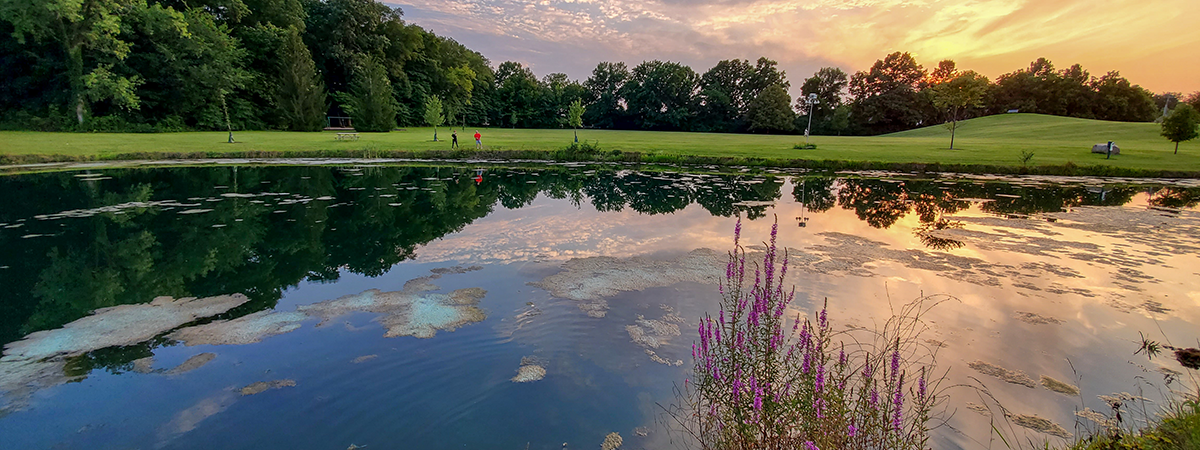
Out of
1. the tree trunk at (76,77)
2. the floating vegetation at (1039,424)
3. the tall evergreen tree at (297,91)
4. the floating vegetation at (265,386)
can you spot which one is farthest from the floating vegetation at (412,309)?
the tall evergreen tree at (297,91)

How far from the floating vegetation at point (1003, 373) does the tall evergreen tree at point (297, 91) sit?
5321 cm

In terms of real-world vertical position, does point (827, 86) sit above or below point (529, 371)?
above

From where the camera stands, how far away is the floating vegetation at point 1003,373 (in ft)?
15.4

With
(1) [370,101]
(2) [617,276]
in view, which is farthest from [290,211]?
(1) [370,101]

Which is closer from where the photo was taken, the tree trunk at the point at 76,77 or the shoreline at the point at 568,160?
the shoreline at the point at 568,160

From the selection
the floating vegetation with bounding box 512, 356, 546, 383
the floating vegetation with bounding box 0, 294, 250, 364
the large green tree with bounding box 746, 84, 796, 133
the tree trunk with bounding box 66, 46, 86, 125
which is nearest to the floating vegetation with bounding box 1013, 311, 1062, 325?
the floating vegetation with bounding box 512, 356, 546, 383

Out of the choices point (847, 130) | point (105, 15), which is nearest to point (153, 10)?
point (105, 15)

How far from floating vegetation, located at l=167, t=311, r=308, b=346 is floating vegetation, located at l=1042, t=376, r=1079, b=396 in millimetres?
7413

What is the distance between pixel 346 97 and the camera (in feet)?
177

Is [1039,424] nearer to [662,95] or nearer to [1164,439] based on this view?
[1164,439]

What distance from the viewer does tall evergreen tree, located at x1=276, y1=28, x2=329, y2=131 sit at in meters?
47.0

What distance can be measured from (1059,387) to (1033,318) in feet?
6.79

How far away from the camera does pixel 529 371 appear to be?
15.8 feet

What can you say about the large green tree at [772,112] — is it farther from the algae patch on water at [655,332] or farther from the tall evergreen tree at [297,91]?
the algae patch on water at [655,332]
